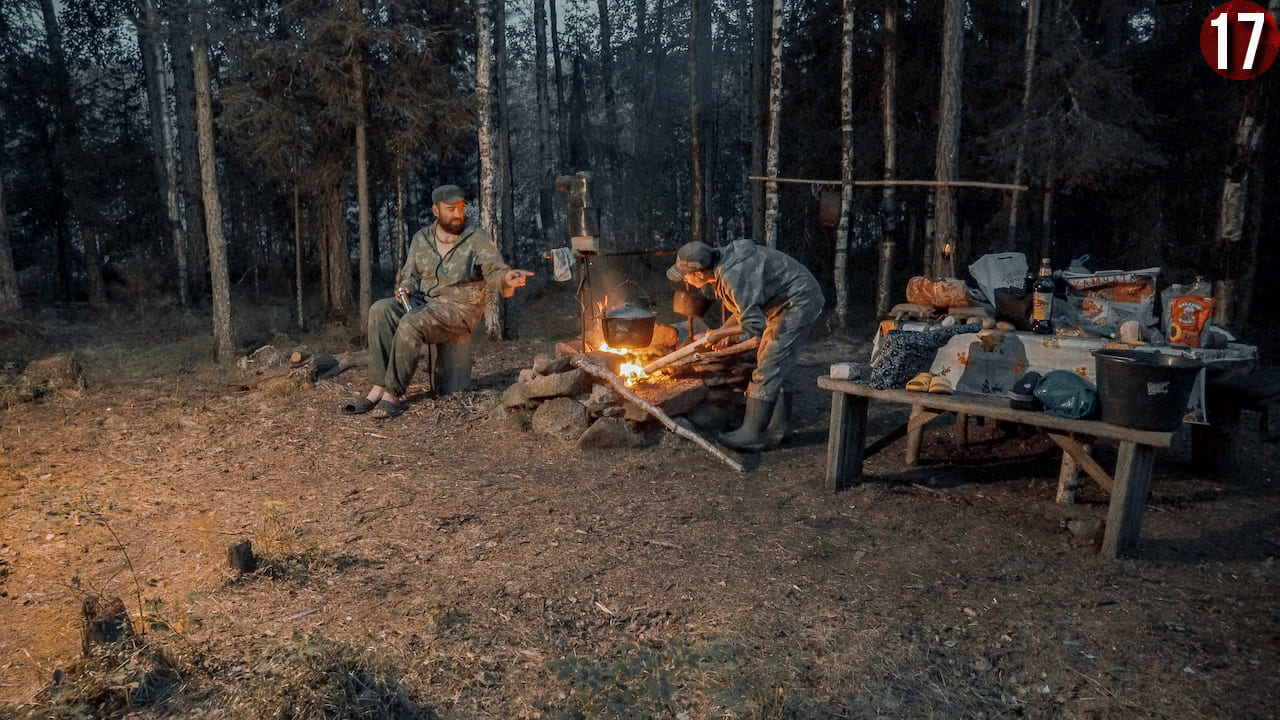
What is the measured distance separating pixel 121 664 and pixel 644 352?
16.1ft

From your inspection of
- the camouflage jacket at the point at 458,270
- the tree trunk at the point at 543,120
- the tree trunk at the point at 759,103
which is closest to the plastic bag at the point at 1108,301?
the camouflage jacket at the point at 458,270

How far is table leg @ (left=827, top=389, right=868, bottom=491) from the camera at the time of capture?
5.23 metres

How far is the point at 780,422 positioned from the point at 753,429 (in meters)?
0.37

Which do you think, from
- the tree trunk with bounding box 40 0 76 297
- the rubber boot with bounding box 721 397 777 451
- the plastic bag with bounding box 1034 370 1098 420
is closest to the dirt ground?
the rubber boot with bounding box 721 397 777 451

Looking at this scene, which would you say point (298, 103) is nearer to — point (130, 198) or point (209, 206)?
point (209, 206)

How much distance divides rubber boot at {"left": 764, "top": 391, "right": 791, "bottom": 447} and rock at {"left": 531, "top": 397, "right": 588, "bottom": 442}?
5.15ft

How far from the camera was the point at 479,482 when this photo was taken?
5.58 meters

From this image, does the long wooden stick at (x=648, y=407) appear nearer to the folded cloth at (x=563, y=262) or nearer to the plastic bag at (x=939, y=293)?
the folded cloth at (x=563, y=262)

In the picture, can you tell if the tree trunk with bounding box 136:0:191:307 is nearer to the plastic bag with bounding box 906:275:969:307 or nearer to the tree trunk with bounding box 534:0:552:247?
the tree trunk with bounding box 534:0:552:247

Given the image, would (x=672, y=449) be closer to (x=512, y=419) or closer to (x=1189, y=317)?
(x=512, y=419)

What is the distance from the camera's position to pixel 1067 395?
4.27 meters

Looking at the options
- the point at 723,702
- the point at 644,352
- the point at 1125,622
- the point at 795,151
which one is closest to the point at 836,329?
the point at 795,151

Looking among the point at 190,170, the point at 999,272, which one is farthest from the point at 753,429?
the point at 190,170

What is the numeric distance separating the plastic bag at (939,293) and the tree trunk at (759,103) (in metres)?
9.61
